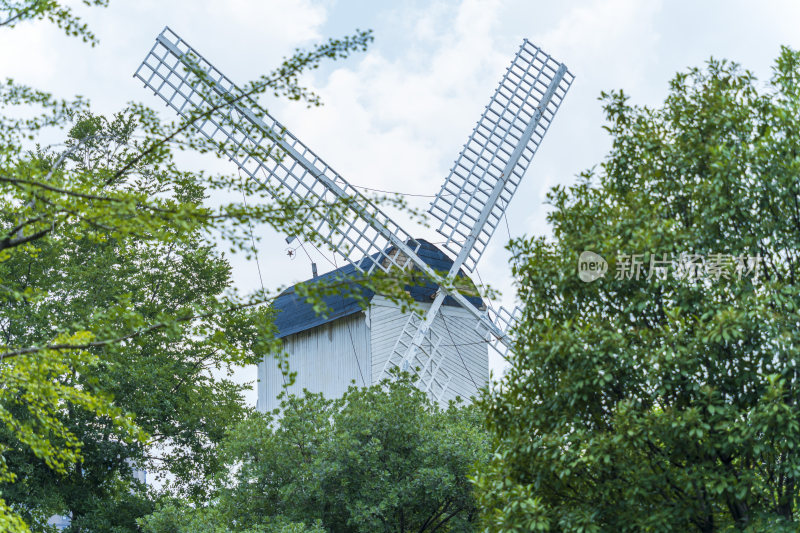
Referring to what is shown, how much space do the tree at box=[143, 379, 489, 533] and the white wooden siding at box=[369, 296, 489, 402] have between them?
438cm

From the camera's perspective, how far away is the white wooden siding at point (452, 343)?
61.6 feet

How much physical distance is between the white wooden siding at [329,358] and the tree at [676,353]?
35.8 feet

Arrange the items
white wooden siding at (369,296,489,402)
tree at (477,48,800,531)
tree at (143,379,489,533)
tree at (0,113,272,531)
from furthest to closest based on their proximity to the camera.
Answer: white wooden siding at (369,296,489,402), tree at (0,113,272,531), tree at (143,379,489,533), tree at (477,48,800,531)

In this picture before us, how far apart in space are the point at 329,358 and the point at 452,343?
10.4 feet

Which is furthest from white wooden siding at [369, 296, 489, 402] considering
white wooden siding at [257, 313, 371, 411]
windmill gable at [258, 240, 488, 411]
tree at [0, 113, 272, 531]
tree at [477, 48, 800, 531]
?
tree at [477, 48, 800, 531]

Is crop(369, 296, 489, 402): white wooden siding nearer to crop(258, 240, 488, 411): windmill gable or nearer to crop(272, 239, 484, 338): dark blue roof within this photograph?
crop(258, 240, 488, 411): windmill gable

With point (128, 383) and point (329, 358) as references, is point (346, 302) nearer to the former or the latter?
point (329, 358)

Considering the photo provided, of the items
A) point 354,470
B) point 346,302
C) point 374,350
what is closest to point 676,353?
point 354,470

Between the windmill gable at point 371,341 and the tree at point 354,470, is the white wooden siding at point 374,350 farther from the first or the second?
the tree at point 354,470

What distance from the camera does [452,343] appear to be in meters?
19.2

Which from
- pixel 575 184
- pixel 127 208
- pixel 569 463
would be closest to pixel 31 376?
pixel 127 208

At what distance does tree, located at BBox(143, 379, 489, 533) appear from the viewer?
12789 mm

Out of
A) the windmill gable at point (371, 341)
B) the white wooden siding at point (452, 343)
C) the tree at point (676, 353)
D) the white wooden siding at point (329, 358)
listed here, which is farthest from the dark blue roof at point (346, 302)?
the tree at point (676, 353)

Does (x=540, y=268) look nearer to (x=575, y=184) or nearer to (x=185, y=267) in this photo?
(x=575, y=184)
